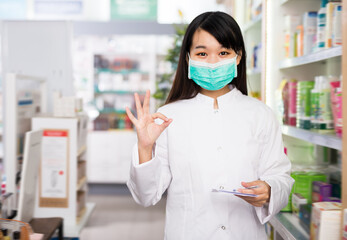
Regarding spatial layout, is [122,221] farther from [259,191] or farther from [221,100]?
[259,191]

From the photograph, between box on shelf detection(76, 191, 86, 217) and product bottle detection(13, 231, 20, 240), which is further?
box on shelf detection(76, 191, 86, 217)

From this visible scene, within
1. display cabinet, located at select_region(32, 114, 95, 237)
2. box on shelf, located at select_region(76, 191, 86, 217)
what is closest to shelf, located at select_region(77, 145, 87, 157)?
display cabinet, located at select_region(32, 114, 95, 237)

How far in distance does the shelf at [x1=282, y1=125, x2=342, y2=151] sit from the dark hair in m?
0.48

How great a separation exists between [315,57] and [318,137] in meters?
0.44

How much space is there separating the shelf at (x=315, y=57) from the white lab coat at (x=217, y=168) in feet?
1.60

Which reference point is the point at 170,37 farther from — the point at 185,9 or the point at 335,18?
the point at 335,18

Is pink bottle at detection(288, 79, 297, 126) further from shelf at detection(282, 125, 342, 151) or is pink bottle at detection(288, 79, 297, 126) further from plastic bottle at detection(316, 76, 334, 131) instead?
plastic bottle at detection(316, 76, 334, 131)

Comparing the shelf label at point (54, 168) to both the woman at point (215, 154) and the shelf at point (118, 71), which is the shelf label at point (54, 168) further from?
the shelf at point (118, 71)

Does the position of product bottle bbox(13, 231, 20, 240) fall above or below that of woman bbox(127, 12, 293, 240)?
below

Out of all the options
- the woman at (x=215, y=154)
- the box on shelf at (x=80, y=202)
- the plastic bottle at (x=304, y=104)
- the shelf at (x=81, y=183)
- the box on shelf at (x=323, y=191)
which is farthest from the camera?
the box on shelf at (x=80, y=202)

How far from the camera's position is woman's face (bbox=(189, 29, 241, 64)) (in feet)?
5.05

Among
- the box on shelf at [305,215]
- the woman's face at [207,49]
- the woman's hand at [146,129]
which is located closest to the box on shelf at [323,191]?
the box on shelf at [305,215]

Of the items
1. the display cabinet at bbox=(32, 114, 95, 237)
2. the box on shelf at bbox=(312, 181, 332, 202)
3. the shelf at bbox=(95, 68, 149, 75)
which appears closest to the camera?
the box on shelf at bbox=(312, 181, 332, 202)

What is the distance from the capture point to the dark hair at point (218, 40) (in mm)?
1530
